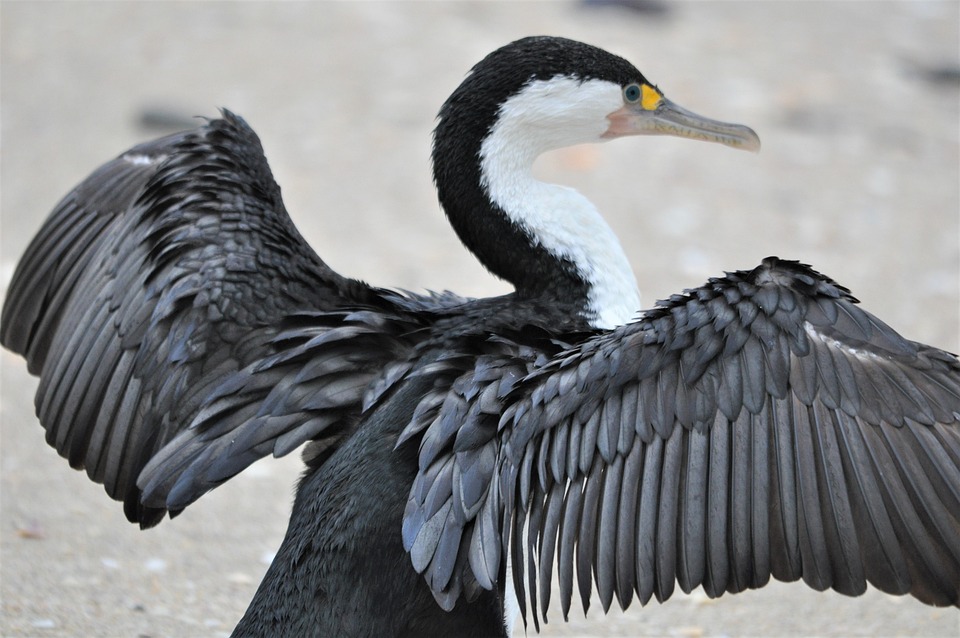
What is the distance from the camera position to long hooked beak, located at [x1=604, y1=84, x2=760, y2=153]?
4.63 m

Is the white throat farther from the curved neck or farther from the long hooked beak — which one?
the long hooked beak

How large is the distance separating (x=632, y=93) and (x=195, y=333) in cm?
180

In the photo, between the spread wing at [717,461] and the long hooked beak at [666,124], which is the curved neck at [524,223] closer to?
the long hooked beak at [666,124]

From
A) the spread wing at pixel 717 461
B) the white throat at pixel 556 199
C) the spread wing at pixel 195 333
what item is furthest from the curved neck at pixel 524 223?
the spread wing at pixel 717 461

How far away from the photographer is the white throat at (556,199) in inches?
161

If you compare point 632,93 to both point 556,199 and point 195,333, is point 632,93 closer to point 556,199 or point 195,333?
point 556,199

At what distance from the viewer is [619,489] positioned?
10.3ft

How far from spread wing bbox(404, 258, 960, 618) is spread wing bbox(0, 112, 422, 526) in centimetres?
53

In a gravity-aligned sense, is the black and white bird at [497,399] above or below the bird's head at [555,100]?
below

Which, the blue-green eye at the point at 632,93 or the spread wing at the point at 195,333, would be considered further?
the blue-green eye at the point at 632,93

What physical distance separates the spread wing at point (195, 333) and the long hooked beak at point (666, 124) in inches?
44.1

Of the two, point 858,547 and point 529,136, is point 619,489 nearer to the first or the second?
point 858,547

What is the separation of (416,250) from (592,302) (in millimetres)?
3727

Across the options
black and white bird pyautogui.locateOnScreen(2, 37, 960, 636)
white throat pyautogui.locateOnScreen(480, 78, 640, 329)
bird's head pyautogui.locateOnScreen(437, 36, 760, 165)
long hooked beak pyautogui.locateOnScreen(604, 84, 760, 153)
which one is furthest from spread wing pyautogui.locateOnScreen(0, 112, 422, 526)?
long hooked beak pyautogui.locateOnScreen(604, 84, 760, 153)
